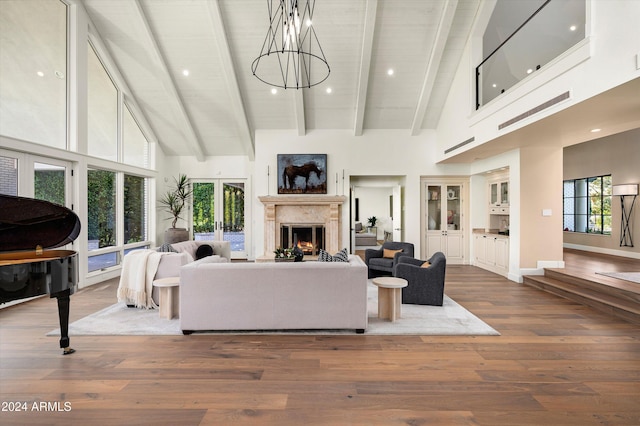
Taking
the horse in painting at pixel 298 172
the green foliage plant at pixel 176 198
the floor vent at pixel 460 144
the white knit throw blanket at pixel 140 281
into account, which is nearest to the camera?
the white knit throw blanket at pixel 140 281

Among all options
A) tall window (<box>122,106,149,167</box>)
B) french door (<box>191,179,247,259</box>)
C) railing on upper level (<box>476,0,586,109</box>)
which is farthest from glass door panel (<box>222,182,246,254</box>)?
railing on upper level (<box>476,0,586,109</box>)

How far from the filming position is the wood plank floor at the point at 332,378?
2.13 meters

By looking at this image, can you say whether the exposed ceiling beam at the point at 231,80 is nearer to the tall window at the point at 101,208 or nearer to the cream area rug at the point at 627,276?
the tall window at the point at 101,208

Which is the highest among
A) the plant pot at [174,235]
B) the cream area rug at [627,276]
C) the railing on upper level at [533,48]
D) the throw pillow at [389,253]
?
the railing on upper level at [533,48]

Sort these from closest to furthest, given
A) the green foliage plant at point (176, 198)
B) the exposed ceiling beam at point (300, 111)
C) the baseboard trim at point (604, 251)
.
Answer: the exposed ceiling beam at point (300, 111)
the baseboard trim at point (604, 251)
the green foliage plant at point (176, 198)

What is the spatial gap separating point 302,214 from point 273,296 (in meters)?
4.56

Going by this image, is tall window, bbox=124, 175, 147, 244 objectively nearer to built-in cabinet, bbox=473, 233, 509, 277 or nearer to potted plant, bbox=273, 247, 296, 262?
potted plant, bbox=273, 247, 296, 262

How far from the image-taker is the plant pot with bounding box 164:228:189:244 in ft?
26.0

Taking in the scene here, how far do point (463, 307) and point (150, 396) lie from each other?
12.7 ft

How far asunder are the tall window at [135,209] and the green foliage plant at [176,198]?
1.78 feet

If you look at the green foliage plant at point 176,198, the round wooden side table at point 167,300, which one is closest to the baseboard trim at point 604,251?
the round wooden side table at point 167,300

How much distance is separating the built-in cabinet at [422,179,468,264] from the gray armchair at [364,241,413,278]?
2.08 meters

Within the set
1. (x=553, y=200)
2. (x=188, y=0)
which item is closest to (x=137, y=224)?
(x=188, y=0)

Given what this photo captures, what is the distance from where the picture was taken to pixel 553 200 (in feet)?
19.8
